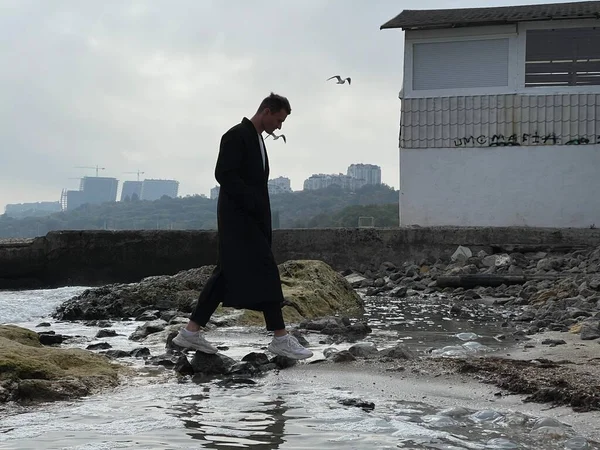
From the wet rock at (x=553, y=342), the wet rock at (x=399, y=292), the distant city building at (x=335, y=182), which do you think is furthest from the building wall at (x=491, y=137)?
the distant city building at (x=335, y=182)

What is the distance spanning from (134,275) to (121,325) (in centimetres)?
863

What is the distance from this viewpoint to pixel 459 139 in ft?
64.3

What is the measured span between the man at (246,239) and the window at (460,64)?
14194 mm

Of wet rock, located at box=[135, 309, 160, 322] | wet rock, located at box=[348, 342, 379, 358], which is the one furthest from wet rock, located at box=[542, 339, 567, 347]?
wet rock, located at box=[135, 309, 160, 322]

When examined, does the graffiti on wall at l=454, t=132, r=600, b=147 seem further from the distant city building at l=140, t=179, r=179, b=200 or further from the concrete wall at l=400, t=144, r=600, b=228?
the distant city building at l=140, t=179, r=179, b=200

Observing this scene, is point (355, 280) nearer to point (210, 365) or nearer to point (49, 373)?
point (210, 365)

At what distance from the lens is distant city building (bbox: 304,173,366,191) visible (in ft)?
177

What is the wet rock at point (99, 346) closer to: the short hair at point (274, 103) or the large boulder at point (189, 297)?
the large boulder at point (189, 297)

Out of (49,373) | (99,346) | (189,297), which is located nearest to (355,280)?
(189,297)

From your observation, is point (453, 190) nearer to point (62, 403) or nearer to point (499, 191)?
point (499, 191)

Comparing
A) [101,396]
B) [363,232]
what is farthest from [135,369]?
[363,232]

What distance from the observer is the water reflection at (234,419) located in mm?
4027

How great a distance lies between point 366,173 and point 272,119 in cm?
5066

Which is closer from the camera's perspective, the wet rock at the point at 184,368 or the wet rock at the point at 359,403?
the wet rock at the point at 359,403
